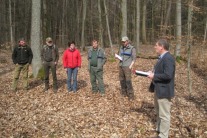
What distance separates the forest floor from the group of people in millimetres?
512

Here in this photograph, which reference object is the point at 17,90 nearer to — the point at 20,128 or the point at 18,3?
the point at 20,128

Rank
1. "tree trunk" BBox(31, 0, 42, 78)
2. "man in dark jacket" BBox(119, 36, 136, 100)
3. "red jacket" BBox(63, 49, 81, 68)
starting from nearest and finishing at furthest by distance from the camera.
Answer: "man in dark jacket" BBox(119, 36, 136, 100), "red jacket" BBox(63, 49, 81, 68), "tree trunk" BBox(31, 0, 42, 78)

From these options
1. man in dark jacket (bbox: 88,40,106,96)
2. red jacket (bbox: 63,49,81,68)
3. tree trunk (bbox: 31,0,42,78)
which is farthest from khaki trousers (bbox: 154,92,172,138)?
tree trunk (bbox: 31,0,42,78)

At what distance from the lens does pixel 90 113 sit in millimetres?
9484

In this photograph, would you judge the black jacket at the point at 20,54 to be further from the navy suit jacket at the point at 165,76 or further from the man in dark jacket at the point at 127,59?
the navy suit jacket at the point at 165,76

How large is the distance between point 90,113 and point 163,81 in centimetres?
333

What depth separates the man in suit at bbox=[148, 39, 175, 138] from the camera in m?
6.77

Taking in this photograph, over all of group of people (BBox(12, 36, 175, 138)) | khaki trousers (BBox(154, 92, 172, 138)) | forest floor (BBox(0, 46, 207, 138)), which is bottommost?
forest floor (BBox(0, 46, 207, 138))

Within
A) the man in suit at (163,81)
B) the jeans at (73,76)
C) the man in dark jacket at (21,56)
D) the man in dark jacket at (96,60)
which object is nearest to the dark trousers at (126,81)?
the man in dark jacket at (96,60)

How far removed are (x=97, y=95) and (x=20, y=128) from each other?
13.1 ft

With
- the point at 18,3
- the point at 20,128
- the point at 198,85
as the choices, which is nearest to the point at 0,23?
the point at 18,3

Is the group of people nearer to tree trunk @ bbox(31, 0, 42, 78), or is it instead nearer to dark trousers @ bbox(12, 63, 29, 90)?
dark trousers @ bbox(12, 63, 29, 90)

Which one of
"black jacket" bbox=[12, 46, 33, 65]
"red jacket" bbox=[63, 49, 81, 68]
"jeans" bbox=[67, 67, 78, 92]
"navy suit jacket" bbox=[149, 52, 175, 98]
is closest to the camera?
"navy suit jacket" bbox=[149, 52, 175, 98]

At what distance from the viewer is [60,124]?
8430mm
